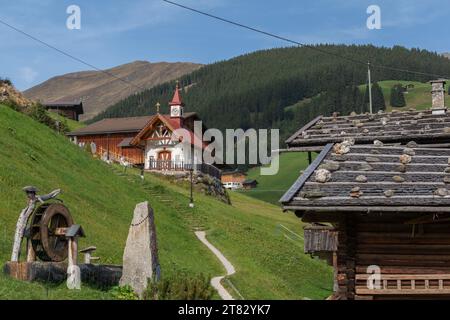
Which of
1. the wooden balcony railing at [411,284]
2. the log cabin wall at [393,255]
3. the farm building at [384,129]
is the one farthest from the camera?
the farm building at [384,129]

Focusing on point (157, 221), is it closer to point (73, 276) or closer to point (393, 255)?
point (73, 276)

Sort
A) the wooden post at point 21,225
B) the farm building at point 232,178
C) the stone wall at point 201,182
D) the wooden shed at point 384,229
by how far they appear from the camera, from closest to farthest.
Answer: the wooden shed at point 384,229 → the wooden post at point 21,225 → the stone wall at point 201,182 → the farm building at point 232,178

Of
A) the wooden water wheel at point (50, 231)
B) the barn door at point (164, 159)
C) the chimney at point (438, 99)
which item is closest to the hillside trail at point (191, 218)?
the wooden water wheel at point (50, 231)

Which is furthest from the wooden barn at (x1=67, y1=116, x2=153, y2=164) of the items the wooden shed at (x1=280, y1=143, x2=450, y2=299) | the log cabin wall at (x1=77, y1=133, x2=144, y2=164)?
the wooden shed at (x1=280, y1=143, x2=450, y2=299)

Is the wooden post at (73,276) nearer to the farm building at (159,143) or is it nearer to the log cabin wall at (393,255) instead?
the log cabin wall at (393,255)

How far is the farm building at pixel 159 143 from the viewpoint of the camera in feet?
215

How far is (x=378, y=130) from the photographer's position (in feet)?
77.3

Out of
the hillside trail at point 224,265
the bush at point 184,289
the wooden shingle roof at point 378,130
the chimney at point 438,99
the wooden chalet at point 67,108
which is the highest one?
the wooden chalet at point 67,108

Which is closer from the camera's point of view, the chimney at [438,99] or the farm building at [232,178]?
the chimney at [438,99]

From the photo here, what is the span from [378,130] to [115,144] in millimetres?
59037

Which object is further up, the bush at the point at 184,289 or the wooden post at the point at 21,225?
the wooden post at the point at 21,225

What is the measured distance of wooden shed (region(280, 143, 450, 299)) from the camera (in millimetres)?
13938

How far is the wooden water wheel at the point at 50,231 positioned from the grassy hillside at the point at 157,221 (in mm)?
984
